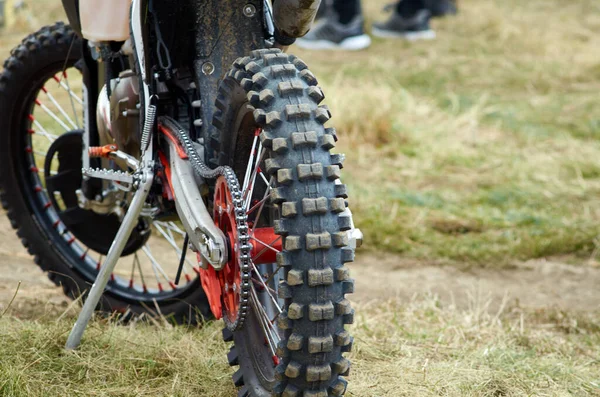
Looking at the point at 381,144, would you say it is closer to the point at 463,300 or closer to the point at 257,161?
the point at 463,300

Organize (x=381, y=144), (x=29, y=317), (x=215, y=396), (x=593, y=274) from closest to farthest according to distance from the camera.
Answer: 1. (x=215, y=396)
2. (x=29, y=317)
3. (x=593, y=274)
4. (x=381, y=144)

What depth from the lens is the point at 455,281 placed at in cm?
434

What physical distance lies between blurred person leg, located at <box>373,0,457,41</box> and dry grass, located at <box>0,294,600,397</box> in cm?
766

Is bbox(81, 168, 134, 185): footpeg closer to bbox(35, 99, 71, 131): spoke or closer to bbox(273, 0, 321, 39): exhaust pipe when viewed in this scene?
bbox(273, 0, 321, 39): exhaust pipe

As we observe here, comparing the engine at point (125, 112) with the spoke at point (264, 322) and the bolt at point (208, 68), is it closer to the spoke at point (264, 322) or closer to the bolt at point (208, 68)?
the bolt at point (208, 68)

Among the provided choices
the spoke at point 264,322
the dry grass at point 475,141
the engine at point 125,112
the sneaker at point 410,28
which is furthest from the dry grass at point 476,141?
the spoke at point 264,322

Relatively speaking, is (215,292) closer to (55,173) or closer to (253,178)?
(253,178)

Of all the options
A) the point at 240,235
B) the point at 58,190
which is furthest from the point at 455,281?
the point at 240,235

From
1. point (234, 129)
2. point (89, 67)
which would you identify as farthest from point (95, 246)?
point (234, 129)

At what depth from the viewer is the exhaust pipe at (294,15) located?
238 centimetres

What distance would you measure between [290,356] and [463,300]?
2.21 m

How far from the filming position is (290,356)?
2.04 meters

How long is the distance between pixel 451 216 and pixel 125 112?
2.79m

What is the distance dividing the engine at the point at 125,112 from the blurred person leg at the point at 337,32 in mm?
7267
